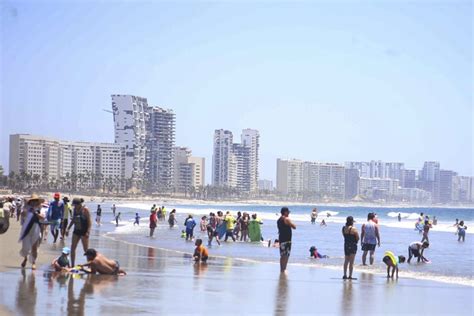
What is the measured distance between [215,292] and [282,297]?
3.76 feet

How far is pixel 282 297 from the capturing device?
46.1 ft

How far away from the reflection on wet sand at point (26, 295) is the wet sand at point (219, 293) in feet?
0.04

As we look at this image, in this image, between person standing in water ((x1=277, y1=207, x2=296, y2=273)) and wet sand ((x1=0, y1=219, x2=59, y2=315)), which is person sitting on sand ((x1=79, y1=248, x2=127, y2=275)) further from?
person standing in water ((x1=277, y1=207, x2=296, y2=273))

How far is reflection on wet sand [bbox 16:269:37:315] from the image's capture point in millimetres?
10898

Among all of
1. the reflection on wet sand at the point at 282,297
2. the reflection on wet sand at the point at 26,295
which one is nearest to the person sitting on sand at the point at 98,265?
the reflection on wet sand at the point at 26,295

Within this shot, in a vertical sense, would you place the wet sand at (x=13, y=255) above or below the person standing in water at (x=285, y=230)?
below

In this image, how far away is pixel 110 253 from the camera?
23641 millimetres

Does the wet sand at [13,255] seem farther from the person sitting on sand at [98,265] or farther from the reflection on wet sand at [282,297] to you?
the reflection on wet sand at [282,297]

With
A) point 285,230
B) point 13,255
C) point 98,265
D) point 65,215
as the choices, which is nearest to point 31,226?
point 98,265

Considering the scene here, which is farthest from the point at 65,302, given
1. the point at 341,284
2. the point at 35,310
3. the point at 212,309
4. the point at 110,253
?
the point at 110,253

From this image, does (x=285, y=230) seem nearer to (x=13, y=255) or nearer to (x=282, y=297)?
(x=282, y=297)

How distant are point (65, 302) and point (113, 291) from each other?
166 centimetres

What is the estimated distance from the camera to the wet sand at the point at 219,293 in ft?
38.8

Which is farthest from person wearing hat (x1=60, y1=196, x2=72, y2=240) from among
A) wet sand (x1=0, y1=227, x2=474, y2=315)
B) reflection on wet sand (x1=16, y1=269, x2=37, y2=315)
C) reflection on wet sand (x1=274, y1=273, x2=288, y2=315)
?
reflection on wet sand (x1=16, y1=269, x2=37, y2=315)
